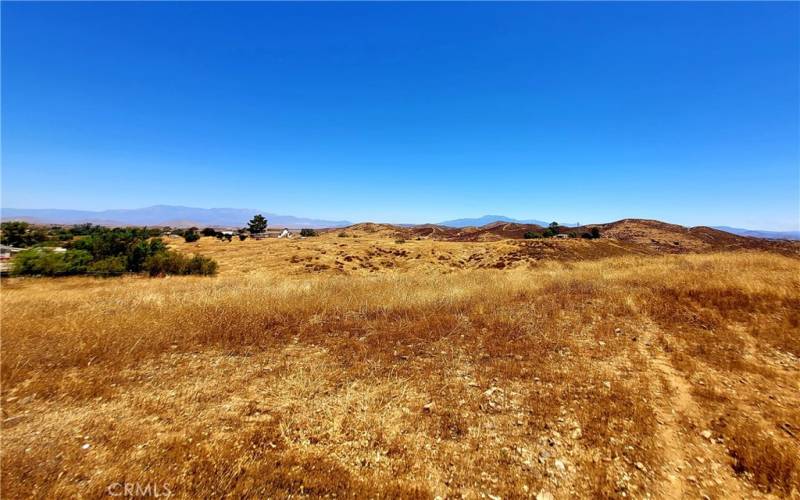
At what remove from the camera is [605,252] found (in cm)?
2453

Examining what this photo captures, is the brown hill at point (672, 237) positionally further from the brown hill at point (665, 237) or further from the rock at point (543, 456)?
the rock at point (543, 456)

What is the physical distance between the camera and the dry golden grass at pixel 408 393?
10.8ft

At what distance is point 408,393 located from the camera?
484 centimetres

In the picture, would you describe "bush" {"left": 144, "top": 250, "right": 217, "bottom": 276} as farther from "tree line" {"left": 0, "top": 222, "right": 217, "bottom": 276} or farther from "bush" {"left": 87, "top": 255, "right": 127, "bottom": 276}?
"bush" {"left": 87, "top": 255, "right": 127, "bottom": 276}

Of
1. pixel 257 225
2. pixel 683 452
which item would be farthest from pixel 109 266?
pixel 257 225

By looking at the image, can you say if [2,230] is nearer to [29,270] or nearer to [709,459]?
[29,270]

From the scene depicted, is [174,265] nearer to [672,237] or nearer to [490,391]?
[490,391]

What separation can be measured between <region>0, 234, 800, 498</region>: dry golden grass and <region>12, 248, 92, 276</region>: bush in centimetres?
721

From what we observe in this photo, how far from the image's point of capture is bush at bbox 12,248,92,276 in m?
14.3

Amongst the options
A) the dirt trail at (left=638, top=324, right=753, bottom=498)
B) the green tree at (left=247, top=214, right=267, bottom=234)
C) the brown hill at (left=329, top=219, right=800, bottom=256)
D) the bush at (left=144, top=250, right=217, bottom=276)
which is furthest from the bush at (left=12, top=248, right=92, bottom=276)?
the green tree at (left=247, top=214, right=267, bottom=234)

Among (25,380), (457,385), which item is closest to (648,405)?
(457,385)

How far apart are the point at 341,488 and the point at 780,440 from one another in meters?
5.67

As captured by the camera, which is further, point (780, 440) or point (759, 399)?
point (759, 399)

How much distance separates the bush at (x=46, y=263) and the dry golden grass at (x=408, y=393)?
721 cm
